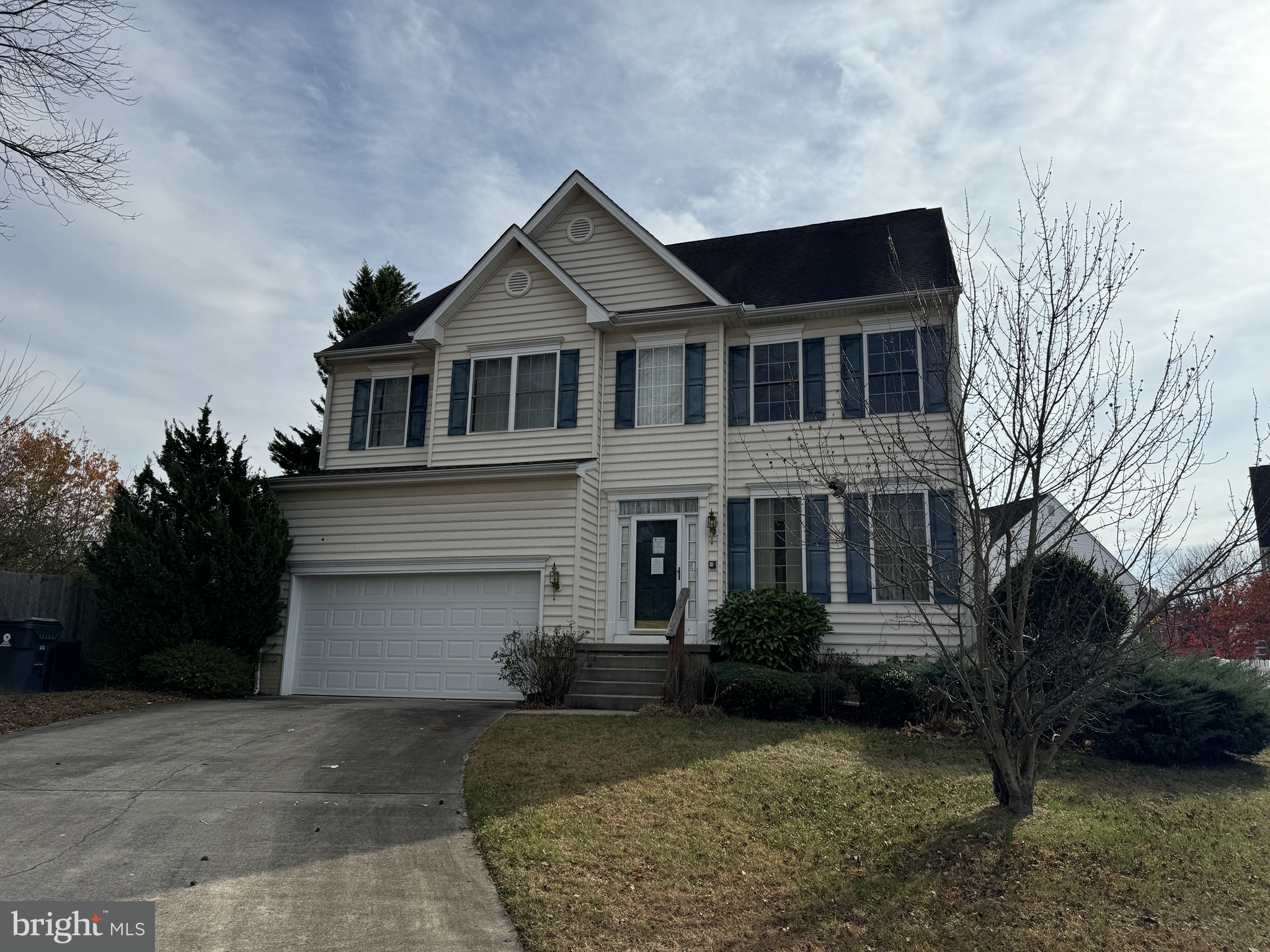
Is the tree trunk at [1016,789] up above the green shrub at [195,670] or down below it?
below

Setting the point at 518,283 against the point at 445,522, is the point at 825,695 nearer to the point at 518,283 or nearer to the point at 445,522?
the point at 445,522

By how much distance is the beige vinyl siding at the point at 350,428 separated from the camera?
652 inches

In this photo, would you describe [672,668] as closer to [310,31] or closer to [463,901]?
[463,901]

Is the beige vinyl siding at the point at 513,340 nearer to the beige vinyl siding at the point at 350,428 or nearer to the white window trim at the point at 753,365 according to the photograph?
the beige vinyl siding at the point at 350,428

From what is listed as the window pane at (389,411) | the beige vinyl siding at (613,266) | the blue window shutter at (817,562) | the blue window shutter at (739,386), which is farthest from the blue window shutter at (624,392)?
the window pane at (389,411)

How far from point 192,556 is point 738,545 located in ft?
29.0

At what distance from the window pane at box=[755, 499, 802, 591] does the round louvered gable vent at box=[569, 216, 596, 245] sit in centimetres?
622

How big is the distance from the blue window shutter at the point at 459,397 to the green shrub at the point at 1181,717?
11.0 metres

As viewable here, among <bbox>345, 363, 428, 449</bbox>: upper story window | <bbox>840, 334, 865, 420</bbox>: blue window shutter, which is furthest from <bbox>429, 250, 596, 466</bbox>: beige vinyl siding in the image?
<bbox>840, 334, 865, 420</bbox>: blue window shutter

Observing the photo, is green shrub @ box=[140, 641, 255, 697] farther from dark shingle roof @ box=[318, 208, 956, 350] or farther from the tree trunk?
the tree trunk

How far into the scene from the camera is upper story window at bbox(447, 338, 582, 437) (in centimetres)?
1552

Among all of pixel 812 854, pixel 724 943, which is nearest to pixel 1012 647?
pixel 812 854

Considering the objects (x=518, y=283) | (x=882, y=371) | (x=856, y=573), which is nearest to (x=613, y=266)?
(x=518, y=283)

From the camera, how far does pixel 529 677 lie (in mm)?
12727
